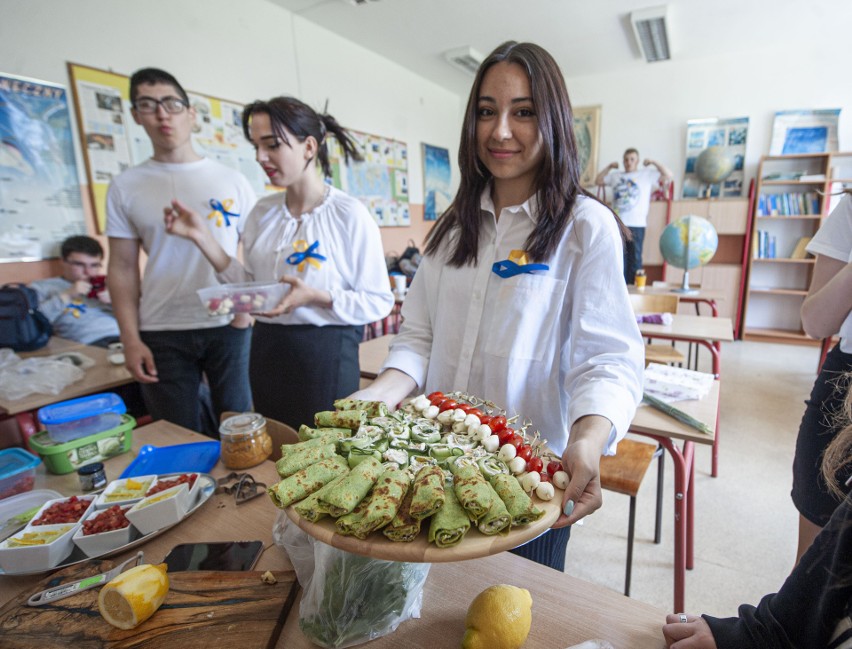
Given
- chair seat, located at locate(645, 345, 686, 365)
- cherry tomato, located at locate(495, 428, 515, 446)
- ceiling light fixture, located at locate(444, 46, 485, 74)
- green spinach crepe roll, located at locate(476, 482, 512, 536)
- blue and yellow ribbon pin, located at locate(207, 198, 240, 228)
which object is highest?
ceiling light fixture, located at locate(444, 46, 485, 74)

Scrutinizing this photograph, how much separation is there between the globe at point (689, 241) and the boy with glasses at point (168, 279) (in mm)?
3199

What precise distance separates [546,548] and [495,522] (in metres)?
0.45

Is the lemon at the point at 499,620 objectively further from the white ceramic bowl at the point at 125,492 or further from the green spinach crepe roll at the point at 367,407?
the white ceramic bowl at the point at 125,492

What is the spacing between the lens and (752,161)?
5.41m

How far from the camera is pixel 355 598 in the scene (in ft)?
2.29

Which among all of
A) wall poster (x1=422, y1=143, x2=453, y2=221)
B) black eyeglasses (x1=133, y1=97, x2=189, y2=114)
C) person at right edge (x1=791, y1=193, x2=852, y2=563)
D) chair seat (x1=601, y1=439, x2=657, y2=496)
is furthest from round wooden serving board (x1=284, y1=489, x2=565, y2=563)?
wall poster (x1=422, y1=143, x2=453, y2=221)

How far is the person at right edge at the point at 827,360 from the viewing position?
113 centimetres

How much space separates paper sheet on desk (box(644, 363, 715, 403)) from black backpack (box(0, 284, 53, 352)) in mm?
3096

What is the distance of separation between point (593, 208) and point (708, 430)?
38.0 inches

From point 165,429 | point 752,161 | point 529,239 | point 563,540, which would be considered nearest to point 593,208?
point 529,239

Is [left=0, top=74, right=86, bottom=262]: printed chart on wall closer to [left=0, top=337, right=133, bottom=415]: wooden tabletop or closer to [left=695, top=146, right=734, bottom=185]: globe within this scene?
[left=0, top=337, right=133, bottom=415]: wooden tabletop

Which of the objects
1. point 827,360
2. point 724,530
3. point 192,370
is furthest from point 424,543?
point 724,530

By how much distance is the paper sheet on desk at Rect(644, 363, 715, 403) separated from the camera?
70.5 inches

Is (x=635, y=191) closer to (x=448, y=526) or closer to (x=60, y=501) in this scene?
(x=448, y=526)
